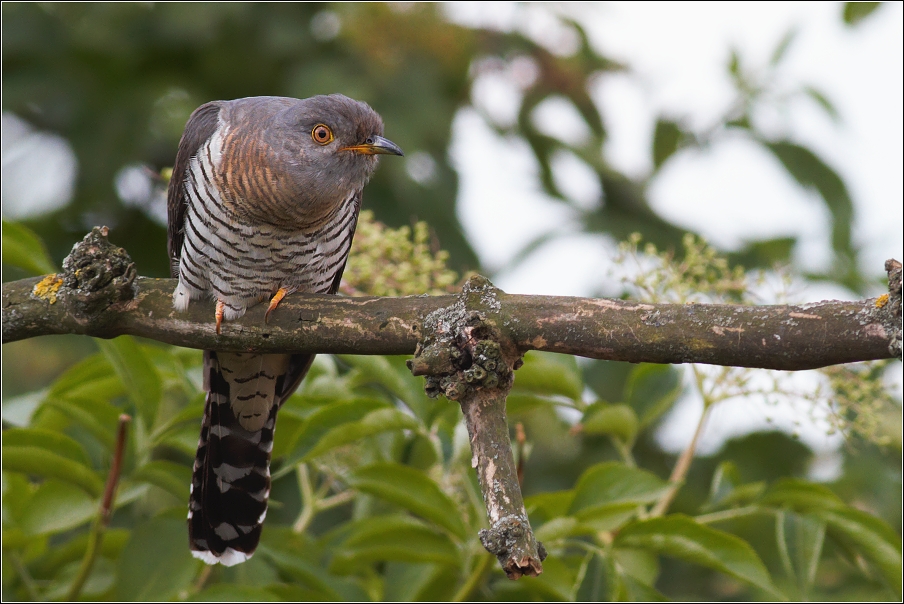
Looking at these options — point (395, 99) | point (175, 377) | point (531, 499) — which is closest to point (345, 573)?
point (531, 499)

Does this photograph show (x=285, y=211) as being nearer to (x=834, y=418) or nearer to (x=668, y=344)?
(x=668, y=344)

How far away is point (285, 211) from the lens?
2.30m

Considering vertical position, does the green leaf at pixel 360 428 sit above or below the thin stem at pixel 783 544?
below

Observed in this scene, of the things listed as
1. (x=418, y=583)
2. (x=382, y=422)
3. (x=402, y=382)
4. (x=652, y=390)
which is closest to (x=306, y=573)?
(x=418, y=583)

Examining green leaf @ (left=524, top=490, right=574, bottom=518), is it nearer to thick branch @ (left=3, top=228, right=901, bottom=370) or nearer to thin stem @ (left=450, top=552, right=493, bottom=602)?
thin stem @ (left=450, top=552, right=493, bottom=602)

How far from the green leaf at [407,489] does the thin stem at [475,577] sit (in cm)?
10

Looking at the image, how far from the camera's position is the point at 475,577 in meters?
1.92

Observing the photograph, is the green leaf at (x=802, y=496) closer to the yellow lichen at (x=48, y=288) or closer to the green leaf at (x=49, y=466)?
the green leaf at (x=49, y=466)

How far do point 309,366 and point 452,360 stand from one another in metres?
1.00

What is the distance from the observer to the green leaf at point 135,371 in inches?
→ 79.4

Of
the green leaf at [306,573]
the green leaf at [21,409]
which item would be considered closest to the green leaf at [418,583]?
the green leaf at [306,573]

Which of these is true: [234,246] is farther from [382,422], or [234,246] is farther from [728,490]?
[728,490]

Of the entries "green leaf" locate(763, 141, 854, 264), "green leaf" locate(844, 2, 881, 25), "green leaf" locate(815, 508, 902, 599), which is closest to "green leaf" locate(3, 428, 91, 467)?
"green leaf" locate(815, 508, 902, 599)

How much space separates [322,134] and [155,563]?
1.16 meters
